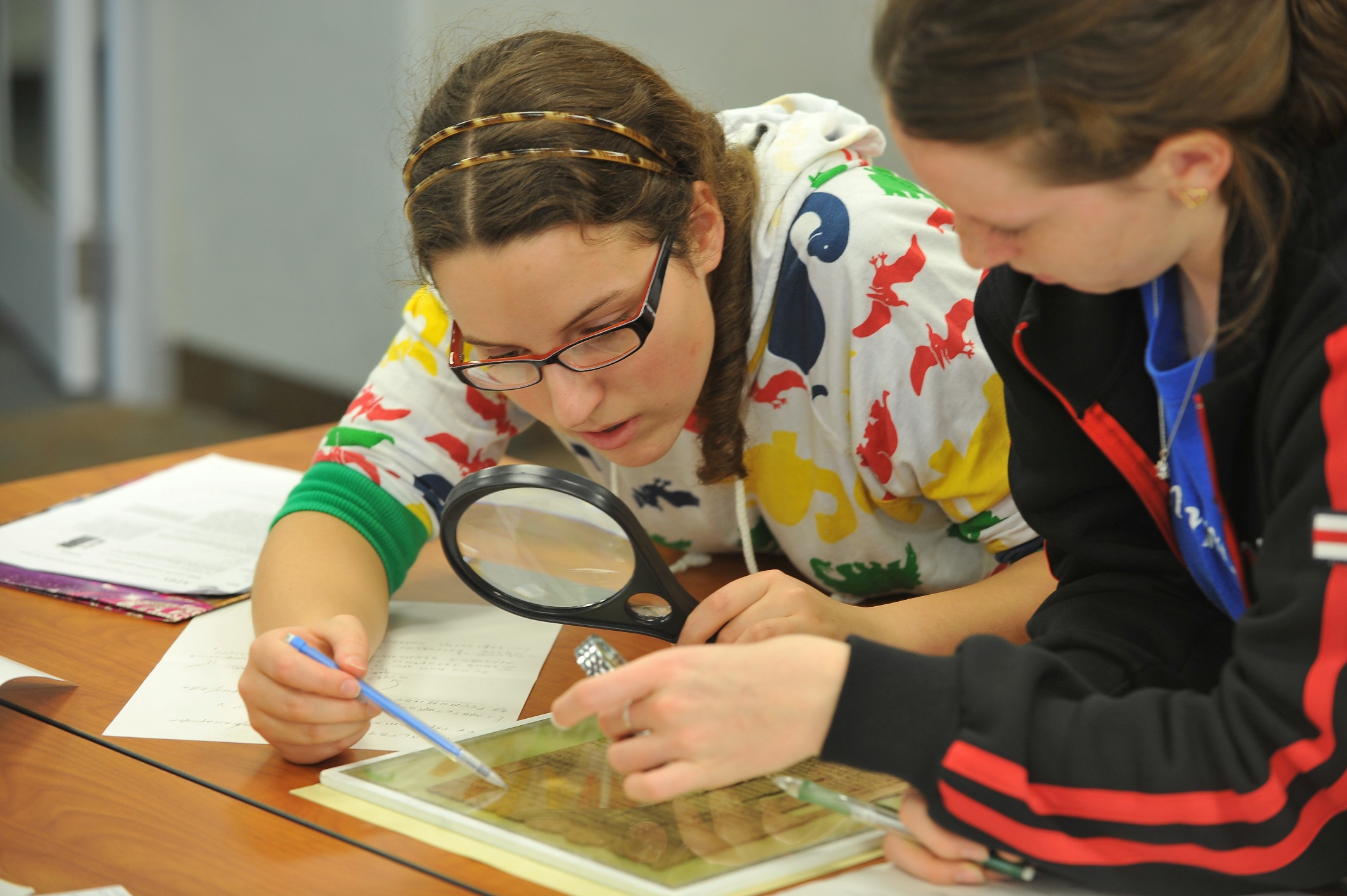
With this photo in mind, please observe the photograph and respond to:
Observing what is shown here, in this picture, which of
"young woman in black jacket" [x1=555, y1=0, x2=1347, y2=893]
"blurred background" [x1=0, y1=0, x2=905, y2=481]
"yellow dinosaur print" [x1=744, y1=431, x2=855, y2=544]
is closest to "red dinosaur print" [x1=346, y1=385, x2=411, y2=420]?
"yellow dinosaur print" [x1=744, y1=431, x2=855, y2=544]

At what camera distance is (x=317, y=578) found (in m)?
1.05

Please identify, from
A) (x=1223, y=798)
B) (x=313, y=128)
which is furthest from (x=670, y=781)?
(x=313, y=128)

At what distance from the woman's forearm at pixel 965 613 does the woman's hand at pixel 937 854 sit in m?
0.27

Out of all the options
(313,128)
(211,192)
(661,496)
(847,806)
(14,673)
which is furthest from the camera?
(211,192)

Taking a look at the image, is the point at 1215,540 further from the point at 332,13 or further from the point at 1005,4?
the point at 332,13

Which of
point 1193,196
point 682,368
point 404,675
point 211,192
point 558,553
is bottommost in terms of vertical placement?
point 211,192

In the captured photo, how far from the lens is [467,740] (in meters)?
0.82

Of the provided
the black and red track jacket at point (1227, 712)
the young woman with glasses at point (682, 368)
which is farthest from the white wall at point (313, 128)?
the black and red track jacket at point (1227, 712)

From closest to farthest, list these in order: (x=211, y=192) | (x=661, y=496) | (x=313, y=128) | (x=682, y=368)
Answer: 1. (x=682, y=368)
2. (x=661, y=496)
3. (x=313, y=128)
4. (x=211, y=192)

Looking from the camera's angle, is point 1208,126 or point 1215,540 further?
point 1215,540

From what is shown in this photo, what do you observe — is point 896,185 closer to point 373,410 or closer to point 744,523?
point 744,523

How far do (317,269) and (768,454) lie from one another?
2.57 meters

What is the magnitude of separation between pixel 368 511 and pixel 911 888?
0.67m

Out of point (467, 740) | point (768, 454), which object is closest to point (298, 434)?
point (768, 454)
